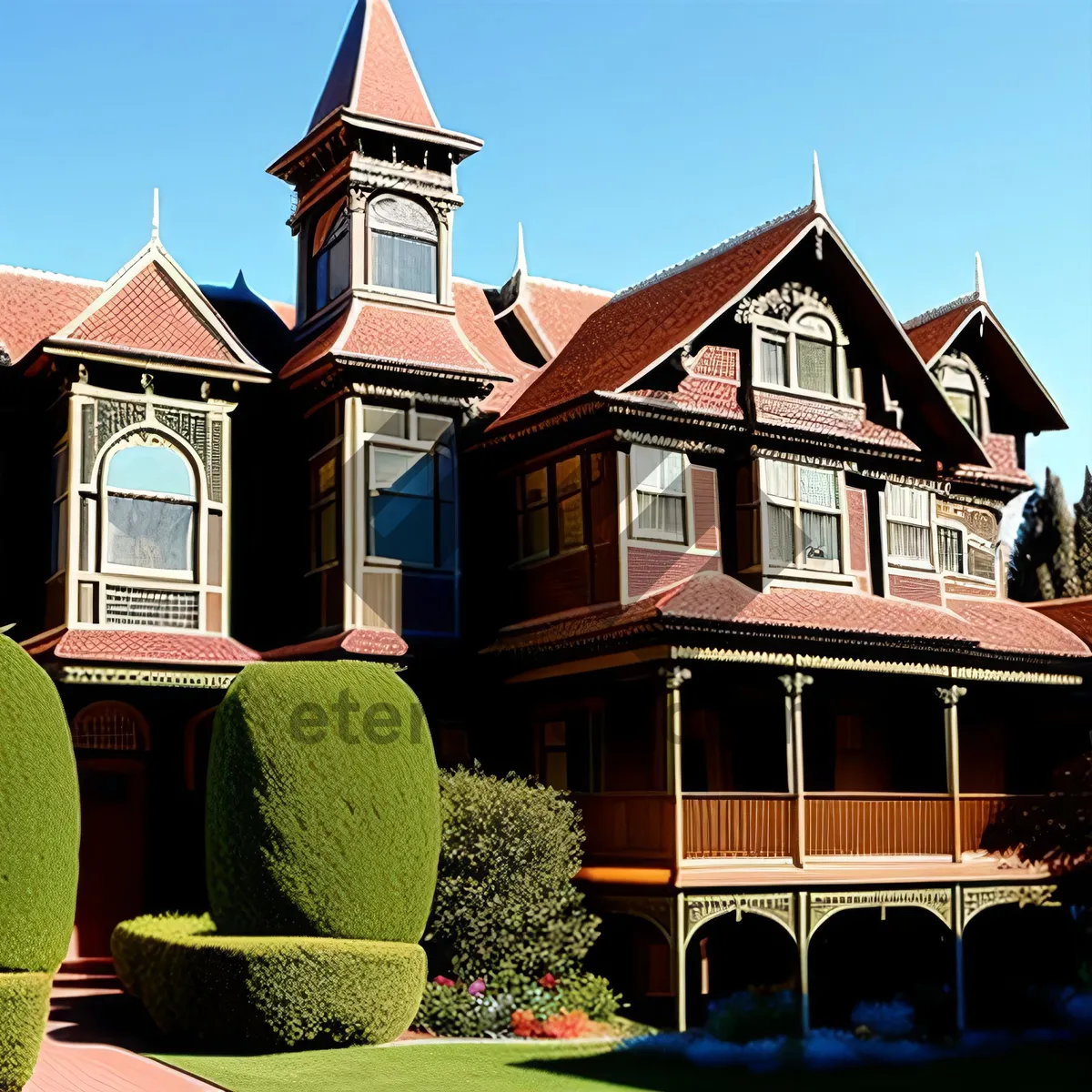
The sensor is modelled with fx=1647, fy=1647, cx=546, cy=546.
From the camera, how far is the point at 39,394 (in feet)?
81.8

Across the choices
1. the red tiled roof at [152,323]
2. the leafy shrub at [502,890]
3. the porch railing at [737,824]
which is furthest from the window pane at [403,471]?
the porch railing at [737,824]

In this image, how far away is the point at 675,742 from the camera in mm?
22484

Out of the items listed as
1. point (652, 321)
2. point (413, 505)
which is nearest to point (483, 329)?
point (652, 321)

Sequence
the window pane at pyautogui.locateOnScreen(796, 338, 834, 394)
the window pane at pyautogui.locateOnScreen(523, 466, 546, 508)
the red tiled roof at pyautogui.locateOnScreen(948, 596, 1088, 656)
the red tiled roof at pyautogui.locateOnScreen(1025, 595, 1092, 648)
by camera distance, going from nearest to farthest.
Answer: the window pane at pyautogui.locateOnScreen(523, 466, 546, 508)
the window pane at pyautogui.locateOnScreen(796, 338, 834, 394)
the red tiled roof at pyautogui.locateOnScreen(948, 596, 1088, 656)
the red tiled roof at pyautogui.locateOnScreen(1025, 595, 1092, 648)

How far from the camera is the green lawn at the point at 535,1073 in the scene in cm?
1722

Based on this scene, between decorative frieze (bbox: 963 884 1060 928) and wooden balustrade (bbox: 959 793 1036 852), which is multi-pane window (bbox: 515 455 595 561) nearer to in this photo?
wooden balustrade (bbox: 959 793 1036 852)

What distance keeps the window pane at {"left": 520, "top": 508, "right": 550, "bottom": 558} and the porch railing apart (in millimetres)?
5195

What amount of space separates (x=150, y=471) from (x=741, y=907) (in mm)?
10450

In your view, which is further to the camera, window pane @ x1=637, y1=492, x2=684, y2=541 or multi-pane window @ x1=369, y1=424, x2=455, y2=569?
multi-pane window @ x1=369, y1=424, x2=455, y2=569

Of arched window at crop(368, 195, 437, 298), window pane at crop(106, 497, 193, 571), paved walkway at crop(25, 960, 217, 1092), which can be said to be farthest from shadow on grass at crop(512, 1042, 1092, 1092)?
arched window at crop(368, 195, 437, 298)

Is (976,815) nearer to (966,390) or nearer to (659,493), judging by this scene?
(659,493)

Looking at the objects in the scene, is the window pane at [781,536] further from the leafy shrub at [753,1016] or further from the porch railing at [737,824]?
the leafy shrub at [753,1016]

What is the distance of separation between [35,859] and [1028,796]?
51.1 feet

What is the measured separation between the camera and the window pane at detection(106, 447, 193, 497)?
23734 mm
